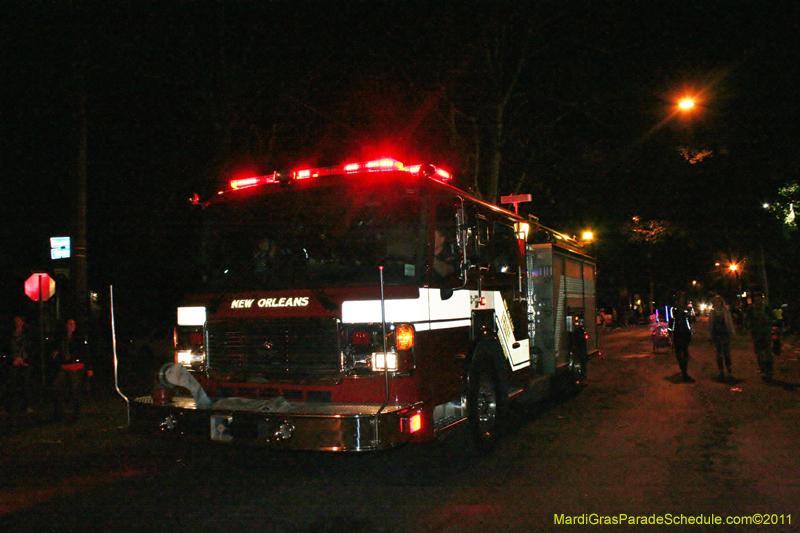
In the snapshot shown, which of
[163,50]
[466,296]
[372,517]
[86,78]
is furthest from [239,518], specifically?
[163,50]

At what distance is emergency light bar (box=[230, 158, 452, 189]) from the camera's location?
20.0 ft

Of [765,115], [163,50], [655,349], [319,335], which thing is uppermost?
[163,50]

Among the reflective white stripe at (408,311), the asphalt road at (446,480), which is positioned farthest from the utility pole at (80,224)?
the reflective white stripe at (408,311)

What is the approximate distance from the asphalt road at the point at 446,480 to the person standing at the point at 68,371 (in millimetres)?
511

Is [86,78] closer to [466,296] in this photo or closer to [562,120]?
Result: [466,296]

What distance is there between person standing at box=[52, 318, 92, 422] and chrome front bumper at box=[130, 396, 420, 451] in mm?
4947

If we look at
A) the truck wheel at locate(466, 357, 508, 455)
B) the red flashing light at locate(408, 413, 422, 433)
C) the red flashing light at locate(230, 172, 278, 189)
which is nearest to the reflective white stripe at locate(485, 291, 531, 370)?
the truck wheel at locate(466, 357, 508, 455)

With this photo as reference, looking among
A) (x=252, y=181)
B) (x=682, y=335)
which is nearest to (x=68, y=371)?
(x=252, y=181)

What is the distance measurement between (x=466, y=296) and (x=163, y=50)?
11.5m

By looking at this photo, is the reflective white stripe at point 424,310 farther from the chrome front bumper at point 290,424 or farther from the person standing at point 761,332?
the person standing at point 761,332

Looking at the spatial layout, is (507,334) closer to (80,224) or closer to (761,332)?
(761,332)

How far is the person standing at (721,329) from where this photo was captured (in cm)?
1337

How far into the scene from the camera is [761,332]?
524 inches

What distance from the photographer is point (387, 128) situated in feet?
61.0
